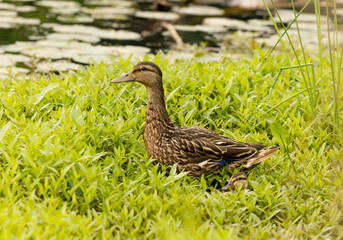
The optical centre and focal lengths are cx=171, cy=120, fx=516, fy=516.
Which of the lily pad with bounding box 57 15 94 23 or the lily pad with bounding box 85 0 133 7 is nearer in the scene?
the lily pad with bounding box 57 15 94 23

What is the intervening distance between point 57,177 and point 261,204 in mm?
1574

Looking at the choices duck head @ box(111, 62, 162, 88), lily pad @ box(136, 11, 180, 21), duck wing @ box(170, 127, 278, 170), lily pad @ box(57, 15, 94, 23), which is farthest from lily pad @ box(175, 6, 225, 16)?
duck wing @ box(170, 127, 278, 170)

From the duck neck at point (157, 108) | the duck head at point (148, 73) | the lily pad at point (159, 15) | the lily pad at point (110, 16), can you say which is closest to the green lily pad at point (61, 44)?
the lily pad at point (110, 16)

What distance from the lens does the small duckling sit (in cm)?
411

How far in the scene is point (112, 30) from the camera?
965 centimetres

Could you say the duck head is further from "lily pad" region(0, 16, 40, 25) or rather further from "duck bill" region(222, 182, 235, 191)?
"lily pad" region(0, 16, 40, 25)

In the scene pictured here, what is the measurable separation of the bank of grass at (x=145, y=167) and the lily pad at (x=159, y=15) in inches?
200

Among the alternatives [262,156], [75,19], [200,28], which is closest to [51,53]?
[75,19]

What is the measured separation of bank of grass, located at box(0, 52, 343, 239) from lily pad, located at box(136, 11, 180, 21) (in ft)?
16.7

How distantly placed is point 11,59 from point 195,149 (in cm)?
423

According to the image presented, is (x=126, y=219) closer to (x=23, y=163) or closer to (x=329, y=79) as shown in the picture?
(x=23, y=163)

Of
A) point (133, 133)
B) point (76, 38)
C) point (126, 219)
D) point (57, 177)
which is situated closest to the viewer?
point (126, 219)

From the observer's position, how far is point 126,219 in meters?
3.56

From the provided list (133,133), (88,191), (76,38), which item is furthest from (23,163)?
(76,38)
